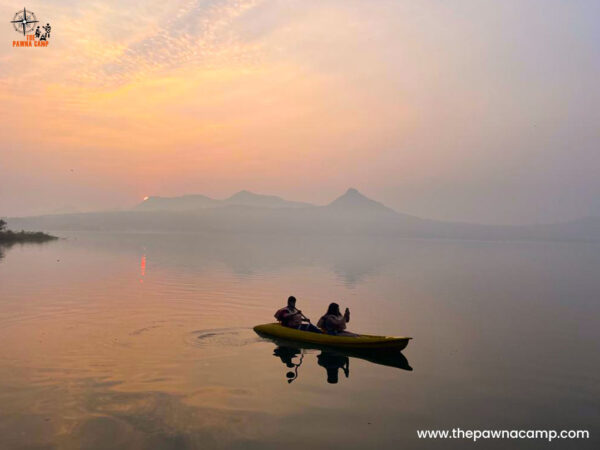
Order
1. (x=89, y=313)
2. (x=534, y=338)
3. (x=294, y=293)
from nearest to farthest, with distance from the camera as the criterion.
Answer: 1. (x=534, y=338)
2. (x=89, y=313)
3. (x=294, y=293)

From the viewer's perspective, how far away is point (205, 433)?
10.5 metres

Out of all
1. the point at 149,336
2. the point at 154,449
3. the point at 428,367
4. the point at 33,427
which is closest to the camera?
the point at 154,449

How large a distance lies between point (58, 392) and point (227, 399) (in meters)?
4.65

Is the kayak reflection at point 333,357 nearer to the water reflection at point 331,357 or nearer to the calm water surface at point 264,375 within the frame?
the water reflection at point 331,357

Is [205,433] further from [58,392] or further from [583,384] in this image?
[583,384]

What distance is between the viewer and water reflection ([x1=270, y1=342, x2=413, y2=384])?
52.5 feet

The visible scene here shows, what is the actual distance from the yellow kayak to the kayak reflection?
9.5 inches

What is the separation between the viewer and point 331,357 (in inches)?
696

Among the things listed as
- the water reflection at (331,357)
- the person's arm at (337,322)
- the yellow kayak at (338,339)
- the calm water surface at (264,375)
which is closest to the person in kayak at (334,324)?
the person's arm at (337,322)

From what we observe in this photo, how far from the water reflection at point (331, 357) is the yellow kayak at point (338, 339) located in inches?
9.5

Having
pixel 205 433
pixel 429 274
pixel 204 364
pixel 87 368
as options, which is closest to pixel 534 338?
pixel 204 364

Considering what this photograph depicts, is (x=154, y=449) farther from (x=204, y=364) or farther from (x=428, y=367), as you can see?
(x=428, y=367)

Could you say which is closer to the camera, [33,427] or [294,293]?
[33,427]

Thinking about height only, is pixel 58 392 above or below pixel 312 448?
above
